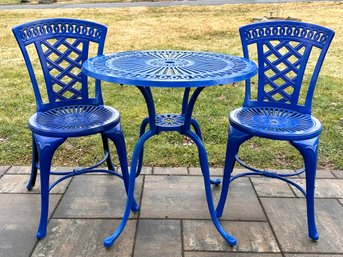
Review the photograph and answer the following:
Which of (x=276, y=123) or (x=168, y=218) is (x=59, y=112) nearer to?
(x=168, y=218)

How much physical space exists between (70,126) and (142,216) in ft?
2.48

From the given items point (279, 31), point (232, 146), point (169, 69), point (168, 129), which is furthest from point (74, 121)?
point (279, 31)

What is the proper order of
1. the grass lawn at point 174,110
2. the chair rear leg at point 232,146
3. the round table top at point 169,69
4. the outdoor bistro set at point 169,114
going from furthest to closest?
the grass lawn at point 174,110, the chair rear leg at point 232,146, the outdoor bistro set at point 169,114, the round table top at point 169,69

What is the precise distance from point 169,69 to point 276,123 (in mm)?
768

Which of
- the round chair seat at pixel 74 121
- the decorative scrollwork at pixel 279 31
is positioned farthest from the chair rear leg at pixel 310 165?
the round chair seat at pixel 74 121

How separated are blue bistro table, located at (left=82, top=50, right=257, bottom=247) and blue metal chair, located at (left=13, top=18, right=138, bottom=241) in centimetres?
24

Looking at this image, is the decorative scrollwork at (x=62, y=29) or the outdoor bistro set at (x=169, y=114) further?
the decorative scrollwork at (x=62, y=29)

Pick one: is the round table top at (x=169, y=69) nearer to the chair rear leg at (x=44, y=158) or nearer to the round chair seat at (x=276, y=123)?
the round chair seat at (x=276, y=123)

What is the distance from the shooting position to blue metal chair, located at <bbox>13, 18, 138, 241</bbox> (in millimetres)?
2266

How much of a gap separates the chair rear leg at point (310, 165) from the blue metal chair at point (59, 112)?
1092mm

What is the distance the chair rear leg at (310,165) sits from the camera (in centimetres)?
223

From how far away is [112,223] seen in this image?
247cm

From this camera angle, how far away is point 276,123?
2424mm

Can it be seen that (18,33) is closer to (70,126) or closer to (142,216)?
(70,126)
